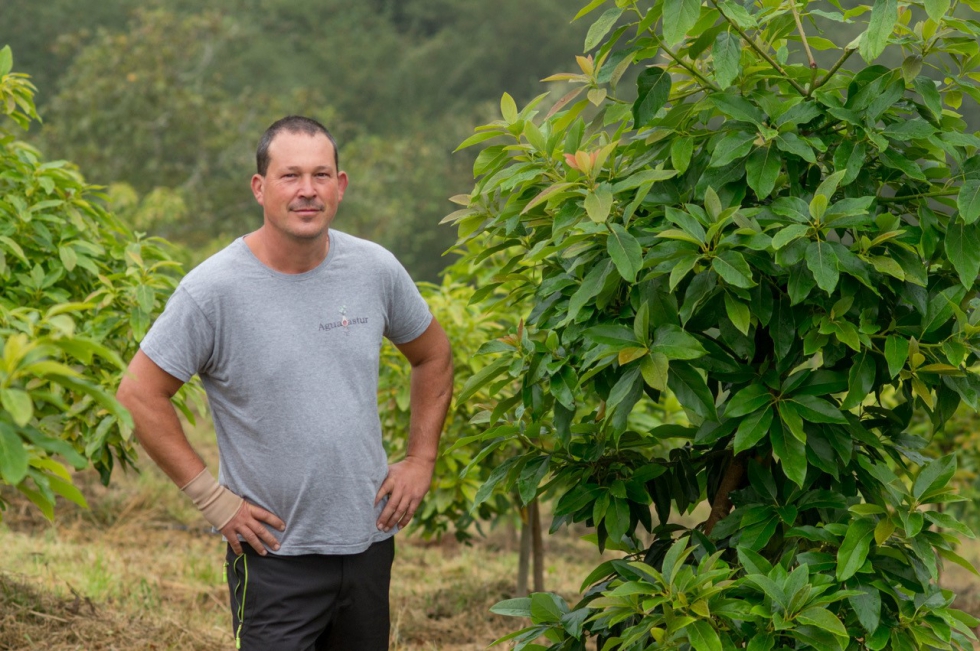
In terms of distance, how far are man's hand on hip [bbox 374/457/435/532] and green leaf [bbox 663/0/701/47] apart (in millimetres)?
1457

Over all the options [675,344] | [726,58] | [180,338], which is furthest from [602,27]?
[180,338]

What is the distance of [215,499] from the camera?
2783 mm

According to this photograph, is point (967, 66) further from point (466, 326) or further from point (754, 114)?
point (466, 326)

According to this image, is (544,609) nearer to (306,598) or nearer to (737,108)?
(306,598)

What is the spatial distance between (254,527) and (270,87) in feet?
92.9

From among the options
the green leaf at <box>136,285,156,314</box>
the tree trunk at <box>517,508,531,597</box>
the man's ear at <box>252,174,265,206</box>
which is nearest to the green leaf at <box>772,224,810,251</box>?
the man's ear at <box>252,174,265,206</box>

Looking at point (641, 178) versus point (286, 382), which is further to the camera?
point (286, 382)

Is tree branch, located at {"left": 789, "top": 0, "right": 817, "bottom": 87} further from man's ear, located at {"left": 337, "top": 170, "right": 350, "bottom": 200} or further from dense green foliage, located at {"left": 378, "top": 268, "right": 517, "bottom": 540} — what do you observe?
dense green foliage, located at {"left": 378, "top": 268, "right": 517, "bottom": 540}

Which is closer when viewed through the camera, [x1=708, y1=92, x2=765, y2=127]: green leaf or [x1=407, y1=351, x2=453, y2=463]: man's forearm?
[x1=708, y1=92, x2=765, y2=127]: green leaf

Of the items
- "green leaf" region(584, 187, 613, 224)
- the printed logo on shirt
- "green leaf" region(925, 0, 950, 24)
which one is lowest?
the printed logo on shirt

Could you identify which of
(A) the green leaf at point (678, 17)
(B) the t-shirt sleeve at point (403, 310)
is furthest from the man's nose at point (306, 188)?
(A) the green leaf at point (678, 17)

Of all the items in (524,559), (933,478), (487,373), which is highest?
(487,373)

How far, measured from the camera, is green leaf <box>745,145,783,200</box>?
2385mm

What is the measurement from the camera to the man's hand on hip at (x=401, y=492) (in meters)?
3.01
